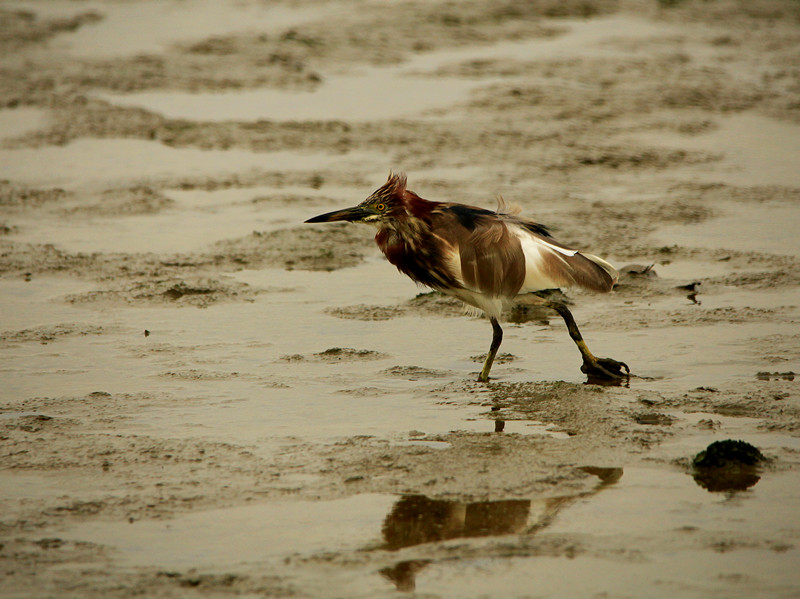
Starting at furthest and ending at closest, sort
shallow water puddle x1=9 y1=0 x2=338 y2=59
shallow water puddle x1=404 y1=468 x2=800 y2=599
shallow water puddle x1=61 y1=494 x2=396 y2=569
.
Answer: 1. shallow water puddle x1=9 y1=0 x2=338 y2=59
2. shallow water puddle x1=61 y1=494 x2=396 y2=569
3. shallow water puddle x1=404 y1=468 x2=800 y2=599

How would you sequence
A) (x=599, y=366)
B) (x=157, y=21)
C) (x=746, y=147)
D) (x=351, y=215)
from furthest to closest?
1. (x=157, y=21)
2. (x=746, y=147)
3. (x=351, y=215)
4. (x=599, y=366)

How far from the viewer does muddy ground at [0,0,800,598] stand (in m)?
4.64

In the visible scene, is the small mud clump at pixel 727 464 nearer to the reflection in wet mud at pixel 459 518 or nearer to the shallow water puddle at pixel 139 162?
the reflection in wet mud at pixel 459 518

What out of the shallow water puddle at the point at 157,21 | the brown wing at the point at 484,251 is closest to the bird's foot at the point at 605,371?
the brown wing at the point at 484,251

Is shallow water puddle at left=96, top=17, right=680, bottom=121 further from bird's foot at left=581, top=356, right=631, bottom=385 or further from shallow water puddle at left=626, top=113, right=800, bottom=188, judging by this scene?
bird's foot at left=581, top=356, right=631, bottom=385

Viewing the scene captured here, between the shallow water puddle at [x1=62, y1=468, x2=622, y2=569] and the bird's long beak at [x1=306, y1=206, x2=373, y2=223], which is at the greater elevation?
the bird's long beak at [x1=306, y1=206, x2=373, y2=223]

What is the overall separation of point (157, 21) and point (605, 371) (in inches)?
483

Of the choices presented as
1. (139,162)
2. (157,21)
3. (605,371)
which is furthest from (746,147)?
(157,21)

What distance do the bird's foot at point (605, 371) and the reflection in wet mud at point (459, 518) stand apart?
1466 mm

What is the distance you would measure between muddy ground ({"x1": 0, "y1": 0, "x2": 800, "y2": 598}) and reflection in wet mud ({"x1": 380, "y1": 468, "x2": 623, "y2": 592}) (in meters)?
0.01

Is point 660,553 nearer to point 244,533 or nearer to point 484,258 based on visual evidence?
point 244,533

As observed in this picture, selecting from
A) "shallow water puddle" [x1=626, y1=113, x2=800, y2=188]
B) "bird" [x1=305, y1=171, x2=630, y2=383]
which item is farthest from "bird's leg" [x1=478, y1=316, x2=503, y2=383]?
"shallow water puddle" [x1=626, y1=113, x2=800, y2=188]

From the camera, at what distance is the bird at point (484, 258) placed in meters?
6.66

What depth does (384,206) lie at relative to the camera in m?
6.90
